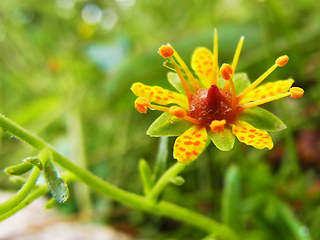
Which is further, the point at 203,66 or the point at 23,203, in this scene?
the point at 203,66

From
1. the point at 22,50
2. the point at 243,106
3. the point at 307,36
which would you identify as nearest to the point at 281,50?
the point at 307,36

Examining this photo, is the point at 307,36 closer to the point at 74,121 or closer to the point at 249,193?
the point at 249,193

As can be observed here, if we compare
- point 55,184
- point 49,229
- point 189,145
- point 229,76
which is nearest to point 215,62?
point 229,76

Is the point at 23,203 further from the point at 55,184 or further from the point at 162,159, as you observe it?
the point at 162,159

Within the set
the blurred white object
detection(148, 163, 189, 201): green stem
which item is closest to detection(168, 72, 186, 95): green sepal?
detection(148, 163, 189, 201): green stem

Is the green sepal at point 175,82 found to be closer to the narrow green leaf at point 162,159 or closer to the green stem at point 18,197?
the narrow green leaf at point 162,159

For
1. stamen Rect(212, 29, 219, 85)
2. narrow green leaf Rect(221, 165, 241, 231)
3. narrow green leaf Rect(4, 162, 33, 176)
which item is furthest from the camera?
narrow green leaf Rect(221, 165, 241, 231)

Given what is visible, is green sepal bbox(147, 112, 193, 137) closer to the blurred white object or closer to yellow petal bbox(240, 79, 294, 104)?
yellow petal bbox(240, 79, 294, 104)
